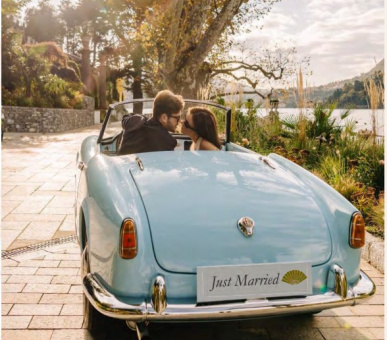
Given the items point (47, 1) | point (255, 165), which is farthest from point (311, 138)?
point (47, 1)

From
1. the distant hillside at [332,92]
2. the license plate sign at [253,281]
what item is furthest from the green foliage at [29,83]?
the license plate sign at [253,281]

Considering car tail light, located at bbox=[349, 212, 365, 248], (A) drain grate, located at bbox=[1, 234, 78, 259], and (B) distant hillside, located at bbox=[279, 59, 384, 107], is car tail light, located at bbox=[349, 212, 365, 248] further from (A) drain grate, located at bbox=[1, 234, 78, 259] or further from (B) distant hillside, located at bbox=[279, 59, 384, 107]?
(B) distant hillside, located at bbox=[279, 59, 384, 107]

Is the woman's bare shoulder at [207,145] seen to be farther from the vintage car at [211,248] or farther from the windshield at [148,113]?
the vintage car at [211,248]

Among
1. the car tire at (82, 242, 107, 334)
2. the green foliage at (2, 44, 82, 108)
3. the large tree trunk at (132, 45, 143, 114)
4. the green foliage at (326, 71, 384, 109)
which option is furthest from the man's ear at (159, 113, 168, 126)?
the large tree trunk at (132, 45, 143, 114)

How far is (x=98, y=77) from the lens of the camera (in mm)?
37156

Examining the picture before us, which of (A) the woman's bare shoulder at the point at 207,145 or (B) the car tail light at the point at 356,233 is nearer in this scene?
(B) the car tail light at the point at 356,233

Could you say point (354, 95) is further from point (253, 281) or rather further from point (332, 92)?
point (253, 281)

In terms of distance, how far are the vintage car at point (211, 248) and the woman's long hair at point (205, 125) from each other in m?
0.94

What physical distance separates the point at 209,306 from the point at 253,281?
0.25 meters

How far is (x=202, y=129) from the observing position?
12.9 feet

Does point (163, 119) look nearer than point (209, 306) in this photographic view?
No

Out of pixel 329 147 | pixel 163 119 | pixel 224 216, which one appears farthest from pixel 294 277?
pixel 329 147

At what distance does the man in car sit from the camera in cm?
367

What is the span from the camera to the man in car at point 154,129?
3.67 meters
